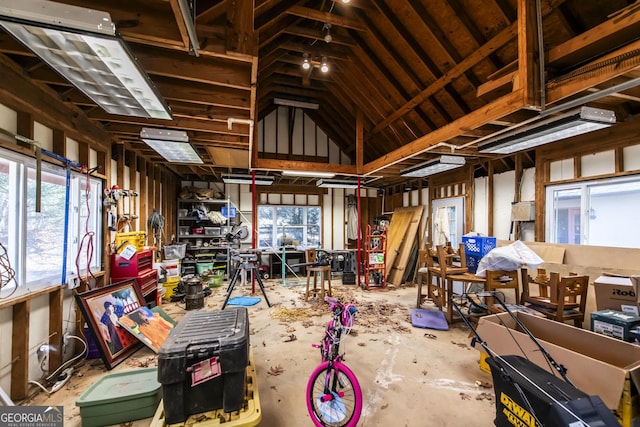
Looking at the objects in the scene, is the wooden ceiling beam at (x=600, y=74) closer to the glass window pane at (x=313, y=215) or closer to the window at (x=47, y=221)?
the window at (x=47, y=221)

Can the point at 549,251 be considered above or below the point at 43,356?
above

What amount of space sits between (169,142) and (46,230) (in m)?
1.59

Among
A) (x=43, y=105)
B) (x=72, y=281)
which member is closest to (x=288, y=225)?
(x=72, y=281)

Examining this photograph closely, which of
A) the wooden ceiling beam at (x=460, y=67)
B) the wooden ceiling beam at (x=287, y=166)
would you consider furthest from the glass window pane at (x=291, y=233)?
the wooden ceiling beam at (x=460, y=67)

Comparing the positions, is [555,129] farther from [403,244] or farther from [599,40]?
[403,244]

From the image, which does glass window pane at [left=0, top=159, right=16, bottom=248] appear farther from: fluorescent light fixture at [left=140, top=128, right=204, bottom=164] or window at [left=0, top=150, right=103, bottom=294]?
fluorescent light fixture at [left=140, top=128, right=204, bottom=164]

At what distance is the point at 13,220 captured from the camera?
219 cm

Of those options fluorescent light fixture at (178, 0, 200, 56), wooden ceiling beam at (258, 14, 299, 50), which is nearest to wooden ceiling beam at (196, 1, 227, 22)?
fluorescent light fixture at (178, 0, 200, 56)

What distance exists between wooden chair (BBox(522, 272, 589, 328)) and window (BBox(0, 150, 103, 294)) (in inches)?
195

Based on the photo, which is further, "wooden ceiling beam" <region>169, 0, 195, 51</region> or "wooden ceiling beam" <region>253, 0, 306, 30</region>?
"wooden ceiling beam" <region>253, 0, 306, 30</region>

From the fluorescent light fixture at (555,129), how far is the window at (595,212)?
3.09ft

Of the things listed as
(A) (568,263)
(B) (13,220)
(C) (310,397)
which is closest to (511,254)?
(A) (568,263)

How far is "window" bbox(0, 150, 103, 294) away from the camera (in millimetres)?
2168

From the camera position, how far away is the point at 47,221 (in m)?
2.62
